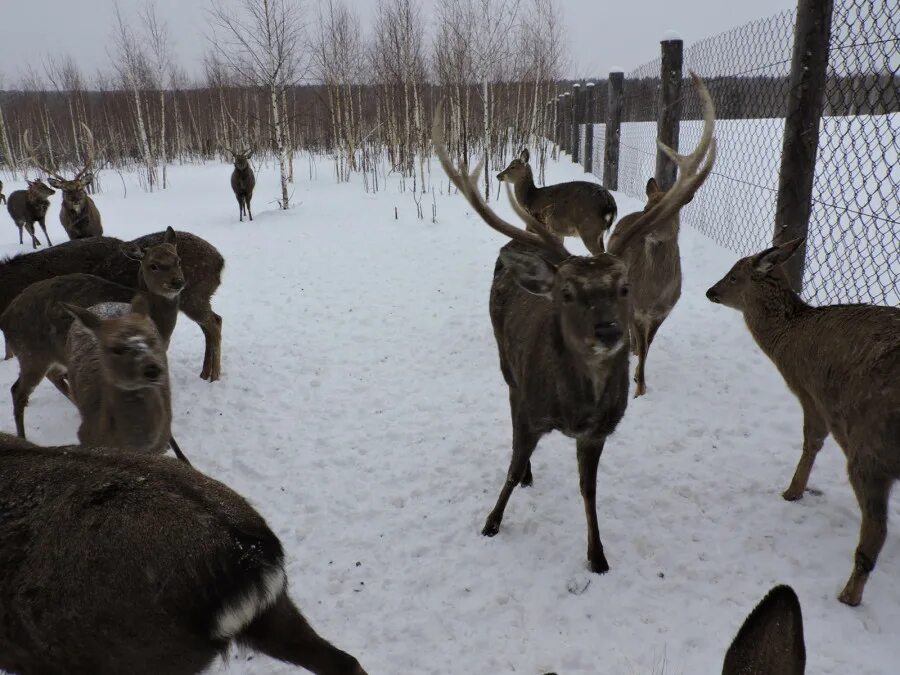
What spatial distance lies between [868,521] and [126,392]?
394 centimetres

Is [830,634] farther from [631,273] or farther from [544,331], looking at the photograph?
[631,273]

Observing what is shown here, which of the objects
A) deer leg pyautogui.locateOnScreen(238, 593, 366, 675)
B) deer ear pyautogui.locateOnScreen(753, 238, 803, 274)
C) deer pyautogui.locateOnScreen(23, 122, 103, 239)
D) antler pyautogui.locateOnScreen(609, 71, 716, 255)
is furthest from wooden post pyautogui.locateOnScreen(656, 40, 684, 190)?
deer pyautogui.locateOnScreen(23, 122, 103, 239)

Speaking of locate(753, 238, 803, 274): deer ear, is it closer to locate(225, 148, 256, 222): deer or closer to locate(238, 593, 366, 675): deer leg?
locate(238, 593, 366, 675): deer leg

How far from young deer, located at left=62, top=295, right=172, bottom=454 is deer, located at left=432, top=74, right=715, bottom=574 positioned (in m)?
2.10

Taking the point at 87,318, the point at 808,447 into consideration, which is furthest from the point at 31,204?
the point at 808,447

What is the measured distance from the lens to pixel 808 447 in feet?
11.4

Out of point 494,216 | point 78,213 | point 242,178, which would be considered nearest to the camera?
point 494,216

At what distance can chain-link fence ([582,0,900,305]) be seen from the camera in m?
4.48

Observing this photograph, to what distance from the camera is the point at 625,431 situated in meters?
4.50

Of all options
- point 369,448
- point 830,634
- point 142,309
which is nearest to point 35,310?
point 142,309

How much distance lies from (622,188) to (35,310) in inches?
482

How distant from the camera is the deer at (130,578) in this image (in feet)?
5.79

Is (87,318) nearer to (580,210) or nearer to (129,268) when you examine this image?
(129,268)

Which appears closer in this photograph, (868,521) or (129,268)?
(868,521)
